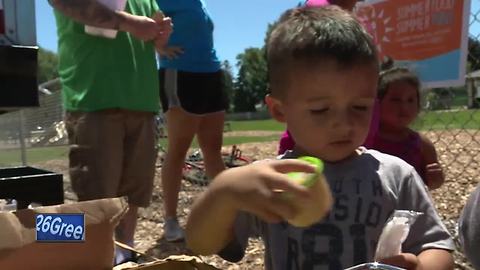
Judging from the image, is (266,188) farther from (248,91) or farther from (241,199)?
(248,91)

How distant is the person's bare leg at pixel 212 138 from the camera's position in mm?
3750

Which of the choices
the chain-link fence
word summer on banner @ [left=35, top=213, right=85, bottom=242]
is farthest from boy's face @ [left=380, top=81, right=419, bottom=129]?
the chain-link fence

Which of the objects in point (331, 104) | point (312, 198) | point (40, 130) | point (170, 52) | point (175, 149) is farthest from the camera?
point (40, 130)

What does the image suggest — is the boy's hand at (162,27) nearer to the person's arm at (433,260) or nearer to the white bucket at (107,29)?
the white bucket at (107,29)

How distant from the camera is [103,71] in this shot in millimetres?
2807

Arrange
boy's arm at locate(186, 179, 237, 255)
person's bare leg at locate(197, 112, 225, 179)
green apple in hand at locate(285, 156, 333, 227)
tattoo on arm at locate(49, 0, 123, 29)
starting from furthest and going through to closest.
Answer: person's bare leg at locate(197, 112, 225, 179), tattoo on arm at locate(49, 0, 123, 29), boy's arm at locate(186, 179, 237, 255), green apple in hand at locate(285, 156, 333, 227)

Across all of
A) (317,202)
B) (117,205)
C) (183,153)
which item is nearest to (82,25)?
(183,153)

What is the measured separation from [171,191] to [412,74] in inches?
56.2

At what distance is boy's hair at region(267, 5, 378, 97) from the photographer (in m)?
1.31

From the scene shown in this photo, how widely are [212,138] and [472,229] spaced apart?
7.85 ft

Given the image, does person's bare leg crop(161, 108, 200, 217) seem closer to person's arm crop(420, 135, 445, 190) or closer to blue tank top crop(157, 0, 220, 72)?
blue tank top crop(157, 0, 220, 72)

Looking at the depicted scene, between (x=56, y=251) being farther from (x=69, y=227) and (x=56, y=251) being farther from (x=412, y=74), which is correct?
(x=412, y=74)

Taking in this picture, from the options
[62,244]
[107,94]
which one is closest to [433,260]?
[62,244]

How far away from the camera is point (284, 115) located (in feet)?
4.71
